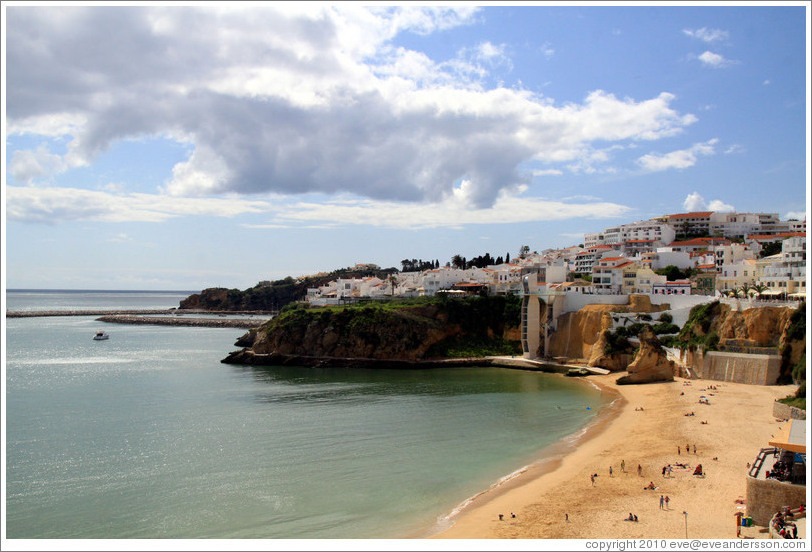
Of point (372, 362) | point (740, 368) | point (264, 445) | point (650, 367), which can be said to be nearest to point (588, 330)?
point (650, 367)

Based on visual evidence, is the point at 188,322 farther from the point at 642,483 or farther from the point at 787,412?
the point at 642,483

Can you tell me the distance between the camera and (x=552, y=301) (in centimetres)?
6016

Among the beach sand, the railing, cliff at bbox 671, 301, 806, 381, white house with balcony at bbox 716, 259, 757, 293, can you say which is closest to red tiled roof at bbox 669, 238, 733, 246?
white house with balcony at bbox 716, 259, 757, 293

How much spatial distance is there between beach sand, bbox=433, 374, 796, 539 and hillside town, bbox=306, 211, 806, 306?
1891 cm

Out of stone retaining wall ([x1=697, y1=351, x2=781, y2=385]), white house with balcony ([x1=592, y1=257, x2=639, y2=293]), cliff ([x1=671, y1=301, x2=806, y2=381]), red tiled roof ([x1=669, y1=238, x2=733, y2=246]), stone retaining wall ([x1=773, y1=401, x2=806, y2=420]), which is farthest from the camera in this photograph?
red tiled roof ([x1=669, y1=238, x2=733, y2=246])

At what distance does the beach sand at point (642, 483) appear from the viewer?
1870 cm

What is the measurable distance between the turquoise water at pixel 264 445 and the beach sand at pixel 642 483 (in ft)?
6.00

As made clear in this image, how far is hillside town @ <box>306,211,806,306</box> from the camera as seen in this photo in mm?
56344

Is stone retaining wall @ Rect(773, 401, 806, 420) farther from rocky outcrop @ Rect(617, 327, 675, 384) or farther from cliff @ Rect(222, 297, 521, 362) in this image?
cliff @ Rect(222, 297, 521, 362)

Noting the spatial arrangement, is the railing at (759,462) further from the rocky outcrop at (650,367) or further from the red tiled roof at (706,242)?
the red tiled roof at (706,242)

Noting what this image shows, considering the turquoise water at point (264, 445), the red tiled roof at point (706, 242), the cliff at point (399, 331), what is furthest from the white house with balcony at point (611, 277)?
the red tiled roof at point (706, 242)

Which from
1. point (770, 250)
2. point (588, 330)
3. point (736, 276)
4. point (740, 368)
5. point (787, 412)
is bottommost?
point (787, 412)

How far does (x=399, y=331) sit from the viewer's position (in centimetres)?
6081

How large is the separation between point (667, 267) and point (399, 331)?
36344mm
